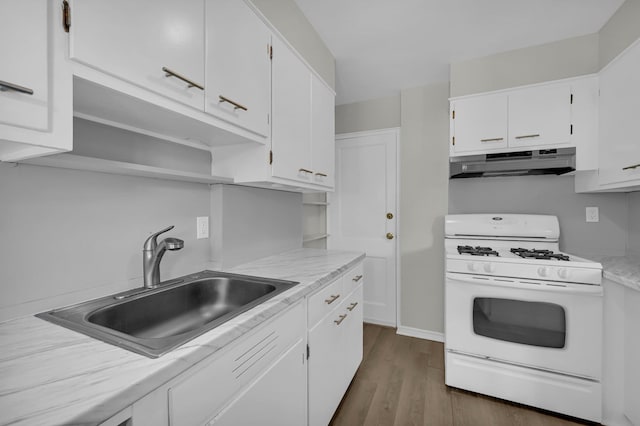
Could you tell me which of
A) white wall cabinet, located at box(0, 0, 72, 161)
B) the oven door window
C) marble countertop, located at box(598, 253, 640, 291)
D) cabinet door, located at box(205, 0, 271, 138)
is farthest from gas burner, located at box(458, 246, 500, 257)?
white wall cabinet, located at box(0, 0, 72, 161)

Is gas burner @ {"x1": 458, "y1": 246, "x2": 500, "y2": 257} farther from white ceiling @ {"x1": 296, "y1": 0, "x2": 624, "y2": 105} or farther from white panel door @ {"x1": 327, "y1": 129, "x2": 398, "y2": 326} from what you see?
white ceiling @ {"x1": 296, "y1": 0, "x2": 624, "y2": 105}

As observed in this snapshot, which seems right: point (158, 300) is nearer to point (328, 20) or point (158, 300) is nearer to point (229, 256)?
point (229, 256)

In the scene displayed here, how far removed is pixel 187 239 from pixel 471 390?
207 centimetres

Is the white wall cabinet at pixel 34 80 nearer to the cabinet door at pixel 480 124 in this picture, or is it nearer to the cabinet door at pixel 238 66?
the cabinet door at pixel 238 66

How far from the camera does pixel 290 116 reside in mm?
1533

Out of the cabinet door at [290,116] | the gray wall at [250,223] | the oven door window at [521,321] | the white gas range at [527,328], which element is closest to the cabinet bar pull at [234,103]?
the cabinet door at [290,116]

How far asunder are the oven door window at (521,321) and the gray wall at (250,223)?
1428 mm

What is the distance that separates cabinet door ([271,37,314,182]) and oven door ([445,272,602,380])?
1.31m

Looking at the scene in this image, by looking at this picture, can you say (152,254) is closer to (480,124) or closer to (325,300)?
(325,300)

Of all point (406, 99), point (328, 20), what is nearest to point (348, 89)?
point (406, 99)

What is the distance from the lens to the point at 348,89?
2.74m

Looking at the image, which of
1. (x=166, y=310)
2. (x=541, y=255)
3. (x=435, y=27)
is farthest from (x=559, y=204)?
(x=166, y=310)

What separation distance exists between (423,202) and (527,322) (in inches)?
50.3

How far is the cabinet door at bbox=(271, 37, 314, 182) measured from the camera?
1.40 m
